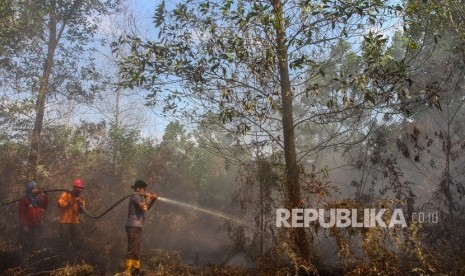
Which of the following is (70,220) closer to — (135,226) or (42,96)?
(135,226)

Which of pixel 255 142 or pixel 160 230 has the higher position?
pixel 255 142

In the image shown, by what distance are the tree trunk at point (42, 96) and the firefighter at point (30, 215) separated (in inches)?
111

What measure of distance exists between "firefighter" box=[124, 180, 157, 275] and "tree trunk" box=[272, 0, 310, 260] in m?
3.38

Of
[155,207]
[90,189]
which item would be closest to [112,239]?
[90,189]

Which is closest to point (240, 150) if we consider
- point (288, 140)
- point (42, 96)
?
point (288, 140)

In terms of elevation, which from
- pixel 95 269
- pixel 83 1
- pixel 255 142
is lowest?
pixel 95 269

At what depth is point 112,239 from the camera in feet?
36.8

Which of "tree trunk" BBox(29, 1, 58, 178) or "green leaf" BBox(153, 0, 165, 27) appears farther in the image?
"tree trunk" BBox(29, 1, 58, 178)

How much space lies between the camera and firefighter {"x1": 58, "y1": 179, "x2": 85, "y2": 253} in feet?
29.3

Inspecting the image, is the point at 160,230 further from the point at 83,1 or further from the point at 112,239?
the point at 83,1

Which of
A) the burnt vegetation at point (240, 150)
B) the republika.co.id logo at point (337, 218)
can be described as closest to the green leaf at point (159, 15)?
the burnt vegetation at point (240, 150)

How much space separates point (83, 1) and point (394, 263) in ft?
47.0

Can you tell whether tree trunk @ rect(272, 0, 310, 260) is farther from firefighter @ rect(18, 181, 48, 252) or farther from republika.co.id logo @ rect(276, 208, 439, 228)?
firefighter @ rect(18, 181, 48, 252)

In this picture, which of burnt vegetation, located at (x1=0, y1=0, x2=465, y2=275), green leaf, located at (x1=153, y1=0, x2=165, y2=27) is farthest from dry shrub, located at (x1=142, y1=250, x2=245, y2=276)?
green leaf, located at (x1=153, y1=0, x2=165, y2=27)
